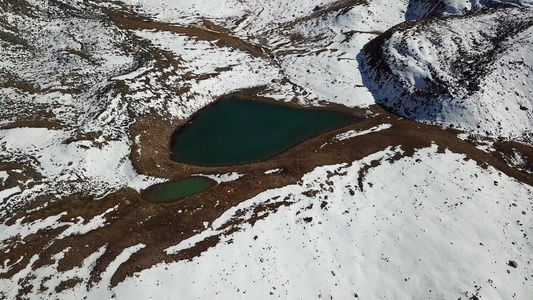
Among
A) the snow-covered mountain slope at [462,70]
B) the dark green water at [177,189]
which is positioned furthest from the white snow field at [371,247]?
the snow-covered mountain slope at [462,70]

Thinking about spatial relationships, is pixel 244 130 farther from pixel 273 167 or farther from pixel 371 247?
pixel 371 247

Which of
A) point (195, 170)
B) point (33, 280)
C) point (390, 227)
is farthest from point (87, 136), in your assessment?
point (390, 227)

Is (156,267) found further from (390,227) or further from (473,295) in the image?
Result: (473,295)

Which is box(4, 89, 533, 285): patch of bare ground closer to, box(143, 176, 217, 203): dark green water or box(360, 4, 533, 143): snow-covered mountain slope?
box(143, 176, 217, 203): dark green water

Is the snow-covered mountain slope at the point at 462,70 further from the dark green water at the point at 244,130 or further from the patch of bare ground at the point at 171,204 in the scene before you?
the dark green water at the point at 244,130

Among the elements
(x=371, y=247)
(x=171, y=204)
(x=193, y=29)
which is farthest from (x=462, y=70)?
(x=193, y=29)

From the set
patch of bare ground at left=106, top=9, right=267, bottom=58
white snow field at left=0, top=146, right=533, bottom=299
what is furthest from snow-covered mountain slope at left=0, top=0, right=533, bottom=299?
patch of bare ground at left=106, top=9, right=267, bottom=58

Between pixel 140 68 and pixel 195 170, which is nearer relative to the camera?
pixel 195 170
